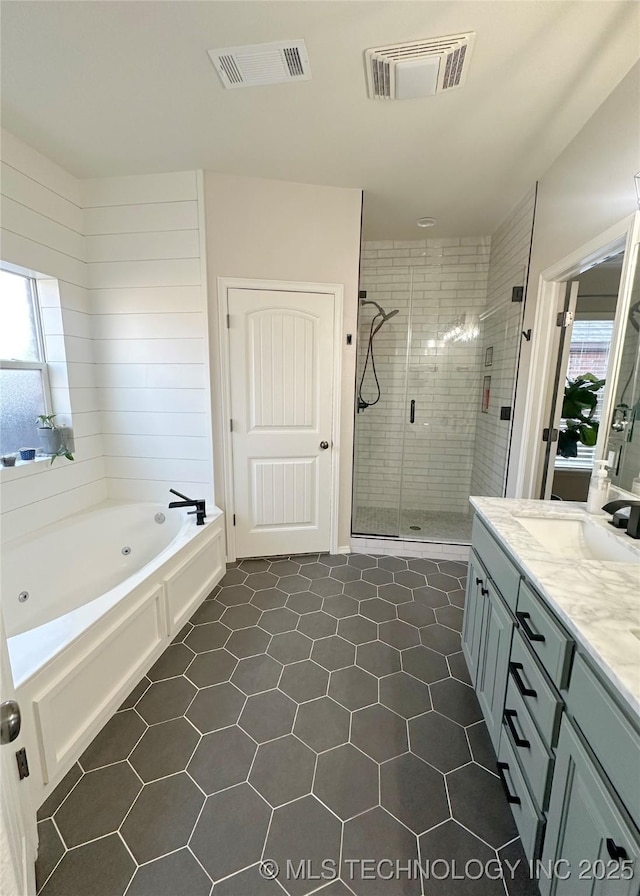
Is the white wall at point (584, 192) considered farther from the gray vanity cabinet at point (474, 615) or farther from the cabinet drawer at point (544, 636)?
the cabinet drawer at point (544, 636)

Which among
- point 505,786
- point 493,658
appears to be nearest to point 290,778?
point 505,786

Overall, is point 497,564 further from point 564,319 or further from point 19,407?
point 19,407

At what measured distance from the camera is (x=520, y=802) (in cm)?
116

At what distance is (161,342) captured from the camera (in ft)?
9.22

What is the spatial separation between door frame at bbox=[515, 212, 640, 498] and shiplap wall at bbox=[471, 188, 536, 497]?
0.34 m

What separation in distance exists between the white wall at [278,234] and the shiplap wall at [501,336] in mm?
1181

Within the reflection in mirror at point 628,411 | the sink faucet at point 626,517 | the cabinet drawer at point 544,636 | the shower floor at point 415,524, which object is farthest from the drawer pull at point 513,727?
the shower floor at point 415,524

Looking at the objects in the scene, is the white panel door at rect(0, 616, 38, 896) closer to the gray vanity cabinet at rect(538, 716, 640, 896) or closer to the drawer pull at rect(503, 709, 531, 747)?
the gray vanity cabinet at rect(538, 716, 640, 896)

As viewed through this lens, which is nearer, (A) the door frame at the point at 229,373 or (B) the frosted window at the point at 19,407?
(B) the frosted window at the point at 19,407

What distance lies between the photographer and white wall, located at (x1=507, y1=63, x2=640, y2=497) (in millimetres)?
1615

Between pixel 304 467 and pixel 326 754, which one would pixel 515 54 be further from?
pixel 326 754

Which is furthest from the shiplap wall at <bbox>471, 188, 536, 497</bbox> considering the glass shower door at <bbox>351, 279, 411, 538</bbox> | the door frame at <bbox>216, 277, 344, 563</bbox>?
the door frame at <bbox>216, 277, 344, 563</bbox>

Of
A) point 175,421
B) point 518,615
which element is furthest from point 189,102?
point 518,615

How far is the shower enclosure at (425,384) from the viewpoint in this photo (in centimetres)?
356
